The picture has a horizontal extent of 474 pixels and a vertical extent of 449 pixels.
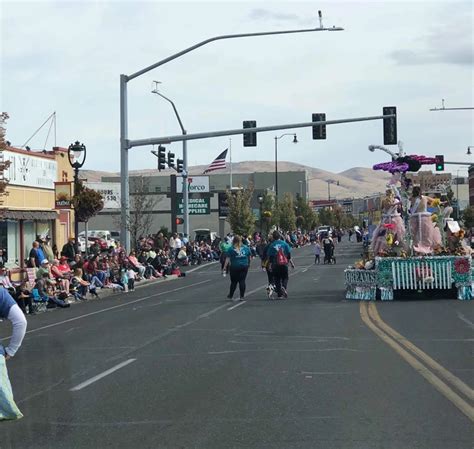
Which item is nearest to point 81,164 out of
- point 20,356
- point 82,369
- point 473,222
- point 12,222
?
point 12,222

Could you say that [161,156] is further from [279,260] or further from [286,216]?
[286,216]

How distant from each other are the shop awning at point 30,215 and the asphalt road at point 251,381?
1571cm

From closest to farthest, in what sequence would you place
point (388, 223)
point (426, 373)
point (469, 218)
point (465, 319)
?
point (426, 373), point (465, 319), point (388, 223), point (469, 218)

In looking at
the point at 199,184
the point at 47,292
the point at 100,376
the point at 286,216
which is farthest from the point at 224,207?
the point at 100,376

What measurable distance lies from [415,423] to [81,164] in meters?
23.3

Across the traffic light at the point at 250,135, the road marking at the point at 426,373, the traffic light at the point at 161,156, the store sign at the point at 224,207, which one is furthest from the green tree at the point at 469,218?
the road marking at the point at 426,373

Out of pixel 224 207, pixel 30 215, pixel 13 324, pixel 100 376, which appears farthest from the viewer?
pixel 224 207

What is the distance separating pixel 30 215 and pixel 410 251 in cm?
2006

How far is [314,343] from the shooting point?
14.3 m

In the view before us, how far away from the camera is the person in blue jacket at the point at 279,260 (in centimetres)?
2294

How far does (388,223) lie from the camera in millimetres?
22734

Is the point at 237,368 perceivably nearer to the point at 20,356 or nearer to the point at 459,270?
the point at 20,356

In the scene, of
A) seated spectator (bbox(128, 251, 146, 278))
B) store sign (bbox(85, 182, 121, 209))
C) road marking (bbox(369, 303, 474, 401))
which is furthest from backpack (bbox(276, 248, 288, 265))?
store sign (bbox(85, 182, 121, 209))

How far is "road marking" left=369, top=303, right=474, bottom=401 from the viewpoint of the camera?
10.1 m
